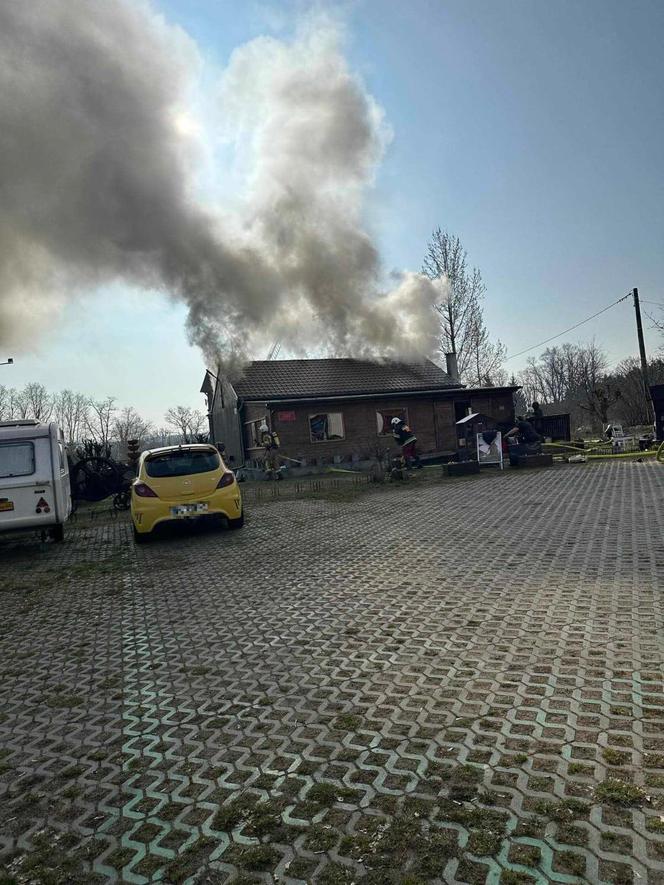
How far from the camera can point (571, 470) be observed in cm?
1548

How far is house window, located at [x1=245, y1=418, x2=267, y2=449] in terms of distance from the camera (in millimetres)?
22656

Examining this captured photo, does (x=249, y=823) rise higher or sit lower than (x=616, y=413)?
lower

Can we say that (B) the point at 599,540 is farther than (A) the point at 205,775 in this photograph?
Yes

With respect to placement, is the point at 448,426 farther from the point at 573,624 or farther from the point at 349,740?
the point at 349,740

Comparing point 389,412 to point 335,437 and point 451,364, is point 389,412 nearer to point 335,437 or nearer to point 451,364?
point 335,437

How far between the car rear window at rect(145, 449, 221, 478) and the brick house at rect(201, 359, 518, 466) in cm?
1273

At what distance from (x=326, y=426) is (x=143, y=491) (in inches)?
577

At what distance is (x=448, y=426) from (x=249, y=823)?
23775 millimetres

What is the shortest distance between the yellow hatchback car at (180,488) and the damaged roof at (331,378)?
14.3 m

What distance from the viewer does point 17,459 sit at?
8.74 m

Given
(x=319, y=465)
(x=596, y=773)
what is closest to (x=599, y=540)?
(x=596, y=773)

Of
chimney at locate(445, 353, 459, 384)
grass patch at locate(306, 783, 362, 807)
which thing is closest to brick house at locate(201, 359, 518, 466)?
chimney at locate(445, 353, 459, 384)

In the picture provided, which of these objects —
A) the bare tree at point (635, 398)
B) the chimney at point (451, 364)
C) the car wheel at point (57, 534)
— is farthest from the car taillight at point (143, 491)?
the bare tree at point (635, 398)

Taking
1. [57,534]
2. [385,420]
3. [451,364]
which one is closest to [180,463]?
[57,534]
